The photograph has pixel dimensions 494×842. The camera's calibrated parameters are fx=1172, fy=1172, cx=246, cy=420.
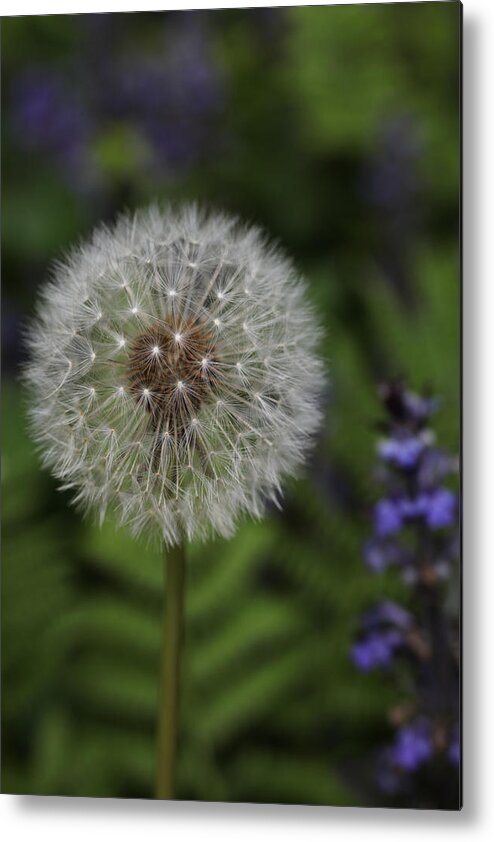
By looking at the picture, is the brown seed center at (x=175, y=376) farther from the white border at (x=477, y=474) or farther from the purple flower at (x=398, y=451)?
the white border at (x=477, y=474)

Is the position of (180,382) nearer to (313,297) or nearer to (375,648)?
(313,297)

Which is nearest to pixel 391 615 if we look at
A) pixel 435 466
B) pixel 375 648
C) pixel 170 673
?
pixel 375 648

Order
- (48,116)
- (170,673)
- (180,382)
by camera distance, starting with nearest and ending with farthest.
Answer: (180,382)
(170,673)
(48,116)

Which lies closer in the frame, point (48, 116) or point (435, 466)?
point (435, 466)

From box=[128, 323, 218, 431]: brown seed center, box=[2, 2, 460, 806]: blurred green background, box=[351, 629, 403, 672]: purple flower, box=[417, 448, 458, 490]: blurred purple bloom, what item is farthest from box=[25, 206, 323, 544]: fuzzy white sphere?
box=[351, 629, 403, 672]: purple flower

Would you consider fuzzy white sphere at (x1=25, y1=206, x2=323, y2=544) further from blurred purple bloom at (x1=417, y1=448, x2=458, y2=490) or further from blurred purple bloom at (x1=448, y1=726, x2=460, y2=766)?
blurred purple bloom at (x1=448, y1=726, x2=460, y2=766)

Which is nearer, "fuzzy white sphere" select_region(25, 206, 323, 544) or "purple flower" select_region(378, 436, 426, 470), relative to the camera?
"fuzzy white sphere" select_region(25, 206, 323, 544)

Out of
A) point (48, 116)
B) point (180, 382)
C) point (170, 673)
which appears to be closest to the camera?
point (180, 382)
